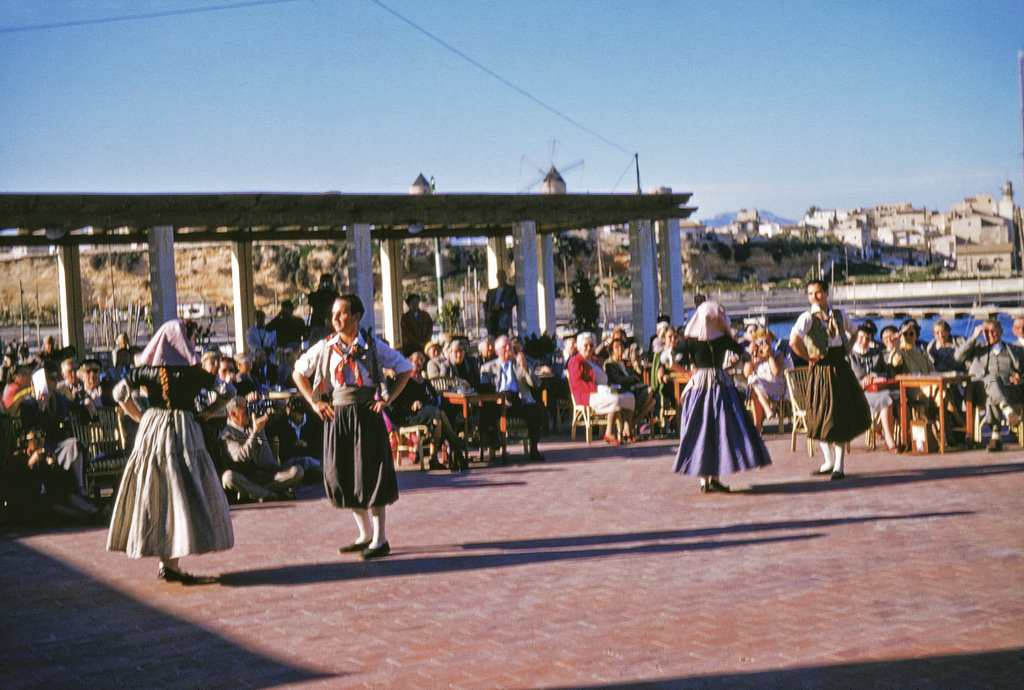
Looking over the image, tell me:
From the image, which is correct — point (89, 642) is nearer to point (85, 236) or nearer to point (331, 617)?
point (331, 617)

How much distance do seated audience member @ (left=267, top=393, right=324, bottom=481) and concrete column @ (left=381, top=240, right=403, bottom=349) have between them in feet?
35.6

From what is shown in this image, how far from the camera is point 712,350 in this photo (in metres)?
9.81

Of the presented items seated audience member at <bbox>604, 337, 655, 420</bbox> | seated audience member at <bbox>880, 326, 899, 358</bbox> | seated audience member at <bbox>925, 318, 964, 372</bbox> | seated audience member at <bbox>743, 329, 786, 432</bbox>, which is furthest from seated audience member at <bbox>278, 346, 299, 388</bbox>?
seated audience member at <bbox>925, 318, 964, 372</bbox>

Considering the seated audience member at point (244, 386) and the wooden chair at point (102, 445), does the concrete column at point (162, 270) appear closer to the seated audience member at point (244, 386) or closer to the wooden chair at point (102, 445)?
the seated audience member at point (244, 386)

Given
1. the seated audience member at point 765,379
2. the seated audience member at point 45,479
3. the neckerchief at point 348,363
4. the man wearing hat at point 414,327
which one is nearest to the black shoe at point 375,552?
the neckerchief at point 348,363

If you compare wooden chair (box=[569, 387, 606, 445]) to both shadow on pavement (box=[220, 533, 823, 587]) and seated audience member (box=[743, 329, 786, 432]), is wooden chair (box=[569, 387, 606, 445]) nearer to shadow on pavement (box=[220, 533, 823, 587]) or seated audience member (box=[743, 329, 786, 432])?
seated audience member (box=[743, 329, 786, 432])

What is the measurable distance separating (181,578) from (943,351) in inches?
373

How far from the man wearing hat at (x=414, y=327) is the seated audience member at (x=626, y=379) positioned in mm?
3047

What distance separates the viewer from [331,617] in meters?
6.09

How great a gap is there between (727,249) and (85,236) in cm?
11751

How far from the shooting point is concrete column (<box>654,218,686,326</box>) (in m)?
21.2

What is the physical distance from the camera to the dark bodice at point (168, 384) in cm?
709

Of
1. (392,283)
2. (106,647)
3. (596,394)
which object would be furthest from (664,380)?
(392,283)

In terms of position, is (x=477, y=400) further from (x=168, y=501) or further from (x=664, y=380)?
(x=168, y=501)
